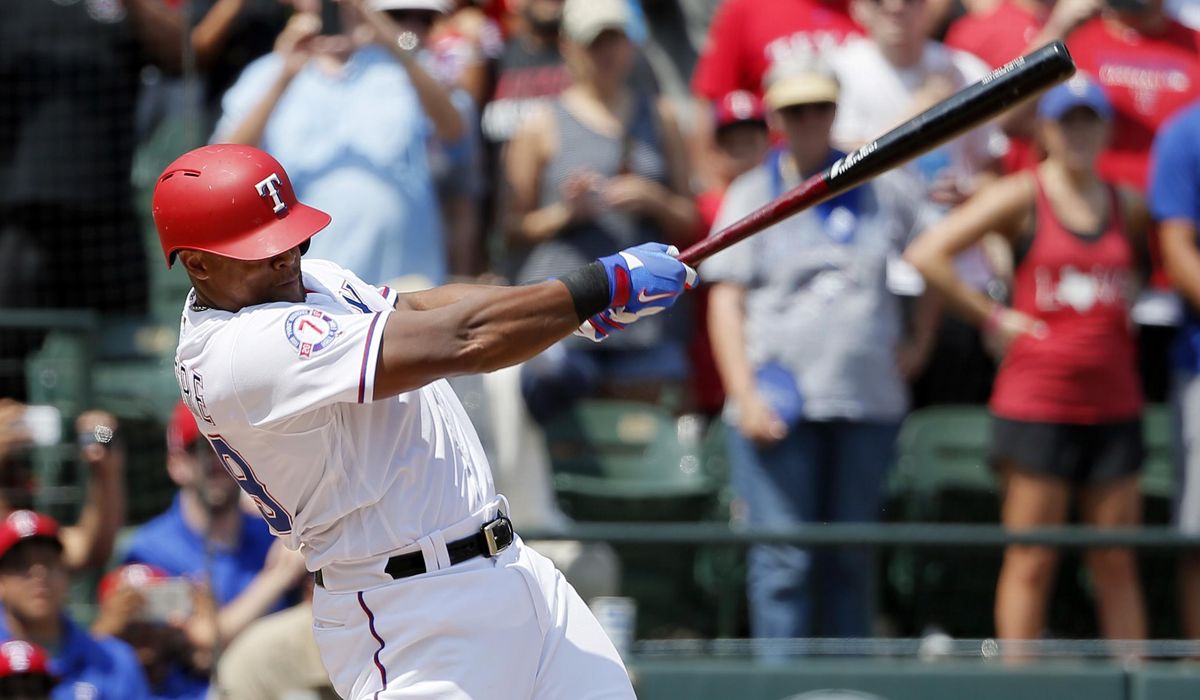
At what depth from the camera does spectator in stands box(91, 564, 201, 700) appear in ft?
17.4

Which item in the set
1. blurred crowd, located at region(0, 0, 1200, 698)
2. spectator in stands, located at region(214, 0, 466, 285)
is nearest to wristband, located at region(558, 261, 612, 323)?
blurred crowd, located at region(0, 0, 1200, 698)

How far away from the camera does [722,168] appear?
250 inches

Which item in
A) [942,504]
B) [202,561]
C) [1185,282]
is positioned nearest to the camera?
[202,561]

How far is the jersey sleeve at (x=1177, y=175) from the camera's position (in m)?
5.81

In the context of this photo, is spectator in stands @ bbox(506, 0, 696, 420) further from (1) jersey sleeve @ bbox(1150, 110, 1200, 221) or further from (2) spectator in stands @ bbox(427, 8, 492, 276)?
(1) jersey sleeve @ bbox(1150, 110, 1200, 221)

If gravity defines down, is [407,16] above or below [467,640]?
above

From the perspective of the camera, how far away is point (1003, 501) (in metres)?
5.91

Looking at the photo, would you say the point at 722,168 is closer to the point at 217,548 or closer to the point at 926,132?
the point at 217,548

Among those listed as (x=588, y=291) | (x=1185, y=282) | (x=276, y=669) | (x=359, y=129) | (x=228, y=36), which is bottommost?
(x=276, y=669)

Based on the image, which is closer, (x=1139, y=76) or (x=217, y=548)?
(x=217, y=548)

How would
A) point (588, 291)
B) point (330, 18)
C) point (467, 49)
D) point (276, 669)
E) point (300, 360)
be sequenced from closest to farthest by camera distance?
point (300, 360) < point (588, 291) < point (276, 669) < point (330, 18) < point (467, 49)

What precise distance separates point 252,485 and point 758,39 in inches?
134

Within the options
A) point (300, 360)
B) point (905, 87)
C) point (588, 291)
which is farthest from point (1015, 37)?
point (300, 360)

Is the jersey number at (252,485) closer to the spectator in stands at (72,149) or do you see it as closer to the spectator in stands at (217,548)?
the spectator in stands at (217,548)
